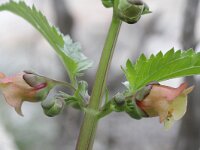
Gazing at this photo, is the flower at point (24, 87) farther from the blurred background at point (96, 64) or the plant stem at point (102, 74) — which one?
the blurred background at point (96, 64)

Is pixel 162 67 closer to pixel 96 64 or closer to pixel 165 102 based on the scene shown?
pixel 165 102

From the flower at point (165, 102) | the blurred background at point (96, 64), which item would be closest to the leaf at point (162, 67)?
the flower at point (165, 102)

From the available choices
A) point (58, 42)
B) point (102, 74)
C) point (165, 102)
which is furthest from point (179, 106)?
point (58, 42)

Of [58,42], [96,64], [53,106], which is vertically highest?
[96,64]

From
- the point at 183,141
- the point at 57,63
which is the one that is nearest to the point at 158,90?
the point at 183,141

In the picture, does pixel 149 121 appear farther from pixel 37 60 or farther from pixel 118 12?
pixel 118 12

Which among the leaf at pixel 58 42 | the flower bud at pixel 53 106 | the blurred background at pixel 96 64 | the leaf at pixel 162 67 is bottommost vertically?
the flower bud at pixel 53 106

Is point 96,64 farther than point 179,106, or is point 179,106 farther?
point 96,64
